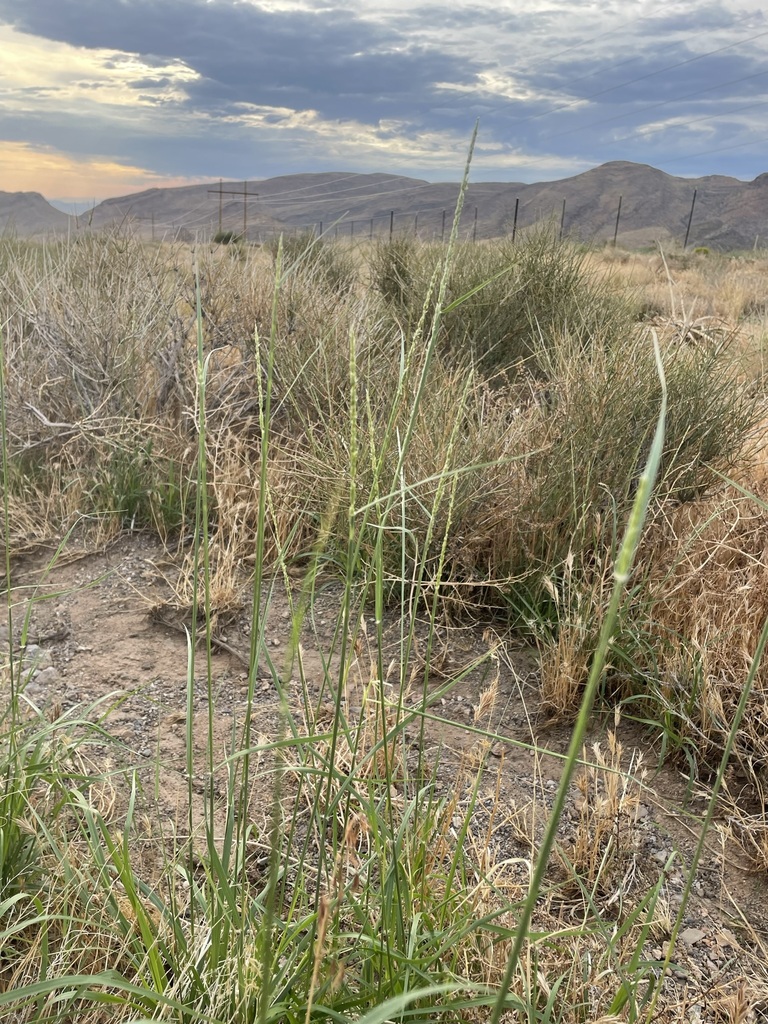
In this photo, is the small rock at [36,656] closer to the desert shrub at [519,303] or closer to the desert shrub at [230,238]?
the desert shrub at [519,303]

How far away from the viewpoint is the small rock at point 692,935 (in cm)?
→ 186

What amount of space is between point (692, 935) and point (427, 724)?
100cm

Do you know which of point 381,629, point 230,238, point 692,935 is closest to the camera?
point 381,629

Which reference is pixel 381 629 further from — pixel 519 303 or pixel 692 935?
pixel 519 303

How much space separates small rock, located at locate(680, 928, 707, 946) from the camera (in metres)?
1.86

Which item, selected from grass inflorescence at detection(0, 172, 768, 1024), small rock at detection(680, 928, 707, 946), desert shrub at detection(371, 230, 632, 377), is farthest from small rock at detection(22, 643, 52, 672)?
desert shrub at detection(371, 230, 632, 377)

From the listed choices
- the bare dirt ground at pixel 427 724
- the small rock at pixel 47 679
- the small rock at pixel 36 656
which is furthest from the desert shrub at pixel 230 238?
the small rock at pixel 47 679

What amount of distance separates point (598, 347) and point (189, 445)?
6.65ft

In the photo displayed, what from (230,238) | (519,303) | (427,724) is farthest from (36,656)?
(230,238)

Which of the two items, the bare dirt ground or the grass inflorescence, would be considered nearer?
the grass inflorescence

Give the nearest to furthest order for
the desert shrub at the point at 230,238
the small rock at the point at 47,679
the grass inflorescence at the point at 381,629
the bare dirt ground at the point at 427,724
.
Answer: the grass inflorescence at the point at 381,629 < the bare dirt ground at the point at 427,724 < the small rock at the point at 47,679 < the desert shrub at the point at 230,238

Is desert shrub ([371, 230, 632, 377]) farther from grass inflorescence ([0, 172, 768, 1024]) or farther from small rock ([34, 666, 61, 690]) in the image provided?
small rock ([34, 666, 61, 690])

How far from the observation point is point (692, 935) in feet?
6.17

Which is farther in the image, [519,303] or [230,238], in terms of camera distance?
[230,238]
